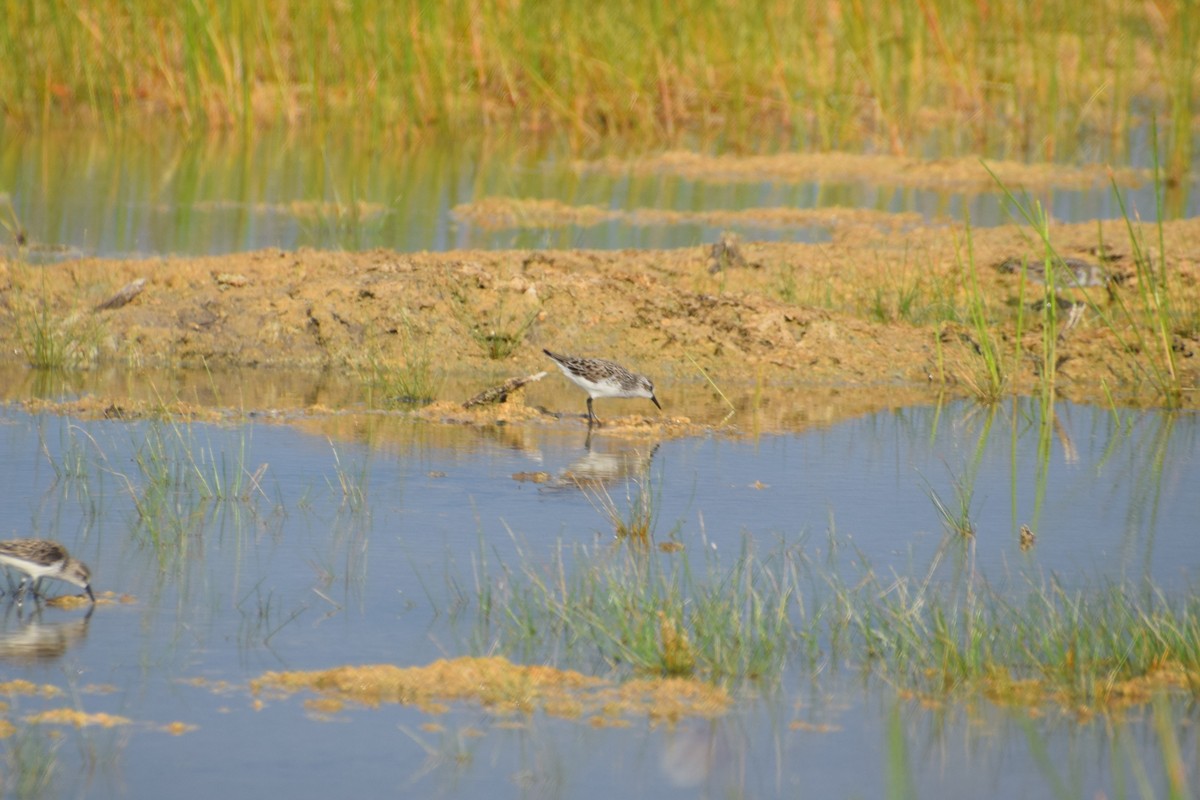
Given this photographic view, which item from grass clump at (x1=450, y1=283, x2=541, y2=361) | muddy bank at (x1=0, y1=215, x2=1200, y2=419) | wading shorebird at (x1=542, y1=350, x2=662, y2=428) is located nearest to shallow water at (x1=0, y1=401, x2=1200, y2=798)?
wading shorebird at (x1=542, y1=350, x2=662, y2=428)

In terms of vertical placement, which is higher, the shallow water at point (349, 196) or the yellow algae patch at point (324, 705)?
the shallow water at point (349, 196)

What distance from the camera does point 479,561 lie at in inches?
227

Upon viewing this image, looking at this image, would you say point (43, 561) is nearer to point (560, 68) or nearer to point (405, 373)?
point (405, 373)

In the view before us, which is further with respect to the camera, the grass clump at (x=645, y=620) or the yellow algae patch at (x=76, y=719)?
the grass clump at (x=645, y=620)

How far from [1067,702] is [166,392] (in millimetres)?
5292

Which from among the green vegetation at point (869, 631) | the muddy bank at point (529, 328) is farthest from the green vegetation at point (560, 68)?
the green vegetation at point (869, 631)

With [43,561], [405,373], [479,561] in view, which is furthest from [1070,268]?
[43,561]

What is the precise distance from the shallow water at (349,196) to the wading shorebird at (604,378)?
143 inches

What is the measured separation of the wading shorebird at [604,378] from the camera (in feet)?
26.5

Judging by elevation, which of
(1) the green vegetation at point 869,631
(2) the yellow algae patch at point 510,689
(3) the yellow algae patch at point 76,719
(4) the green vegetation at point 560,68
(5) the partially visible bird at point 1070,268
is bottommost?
(3) the yellow algae patch at point 76,719

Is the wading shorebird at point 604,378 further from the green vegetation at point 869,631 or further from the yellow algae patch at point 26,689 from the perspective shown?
the yellow algae patch at point 26,689

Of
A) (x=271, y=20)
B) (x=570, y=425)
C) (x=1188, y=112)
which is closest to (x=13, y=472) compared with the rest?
(x=570, y=425)

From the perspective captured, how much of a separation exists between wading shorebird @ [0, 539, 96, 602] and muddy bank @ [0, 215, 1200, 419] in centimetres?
363

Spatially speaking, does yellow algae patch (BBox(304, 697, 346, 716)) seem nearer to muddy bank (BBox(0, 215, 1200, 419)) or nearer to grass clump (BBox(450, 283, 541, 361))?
muddy bank (BBox(0, 215, 1200, 419))
